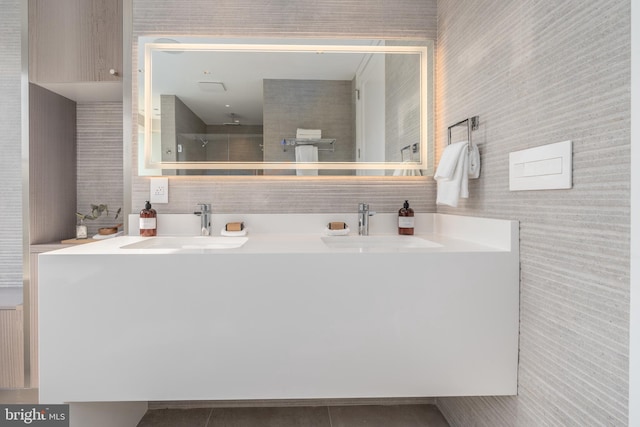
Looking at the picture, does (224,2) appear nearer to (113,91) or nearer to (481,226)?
(113,91)

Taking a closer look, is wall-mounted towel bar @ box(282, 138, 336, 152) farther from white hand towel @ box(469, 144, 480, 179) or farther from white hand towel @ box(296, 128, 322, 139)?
white hand towel @ box(469, 144, 480, 179)

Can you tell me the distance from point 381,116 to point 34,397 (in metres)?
2.11

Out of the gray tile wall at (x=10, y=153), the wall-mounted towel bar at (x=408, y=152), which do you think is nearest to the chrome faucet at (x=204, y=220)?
the wall-mounted towel bar at (x=408, y=152)

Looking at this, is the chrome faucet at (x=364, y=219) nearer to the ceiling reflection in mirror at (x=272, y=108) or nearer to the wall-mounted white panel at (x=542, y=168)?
the ceiling reflection in mirror at (x=272, y=108)

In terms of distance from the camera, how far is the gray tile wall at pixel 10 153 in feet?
7.43

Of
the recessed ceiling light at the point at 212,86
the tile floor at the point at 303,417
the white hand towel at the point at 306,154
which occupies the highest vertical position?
the recessed ceiling light at the point at 212,86

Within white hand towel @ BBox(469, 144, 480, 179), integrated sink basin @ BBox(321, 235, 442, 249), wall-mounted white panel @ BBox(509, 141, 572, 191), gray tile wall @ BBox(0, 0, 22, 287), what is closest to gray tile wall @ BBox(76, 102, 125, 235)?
gray tile wall @ BBox(0, 0, 22, 287)

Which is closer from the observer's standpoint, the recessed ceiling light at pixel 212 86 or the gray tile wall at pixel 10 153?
the recessed ceiling light at pixel 212 86

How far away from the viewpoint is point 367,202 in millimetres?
1889

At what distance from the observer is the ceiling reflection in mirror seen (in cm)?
182

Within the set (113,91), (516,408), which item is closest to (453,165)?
(516,408)

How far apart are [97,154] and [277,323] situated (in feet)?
5.57

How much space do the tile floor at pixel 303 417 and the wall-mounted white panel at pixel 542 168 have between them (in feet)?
3.74

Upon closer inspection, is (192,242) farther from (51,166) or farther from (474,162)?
(474,162)
